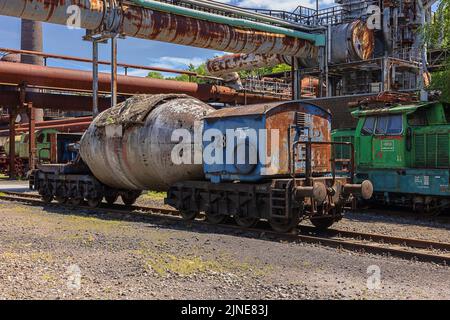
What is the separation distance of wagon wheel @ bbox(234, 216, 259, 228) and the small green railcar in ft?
15.6

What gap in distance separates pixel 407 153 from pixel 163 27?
1449 cm

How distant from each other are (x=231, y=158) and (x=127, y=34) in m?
14.4

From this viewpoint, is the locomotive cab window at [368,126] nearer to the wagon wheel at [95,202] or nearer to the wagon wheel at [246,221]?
the wagon wheel at [246,221]

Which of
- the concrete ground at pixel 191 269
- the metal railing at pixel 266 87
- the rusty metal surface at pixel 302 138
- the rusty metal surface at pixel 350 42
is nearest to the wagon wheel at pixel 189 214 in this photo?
the concrete ground at pixel 191 269

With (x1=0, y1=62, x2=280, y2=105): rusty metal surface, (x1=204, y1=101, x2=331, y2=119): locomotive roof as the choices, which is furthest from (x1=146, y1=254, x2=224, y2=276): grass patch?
→ (x1=0, y1=62, x2=280, y2=105): rusty metal surface

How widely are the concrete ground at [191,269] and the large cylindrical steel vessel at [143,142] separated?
7.44 feet

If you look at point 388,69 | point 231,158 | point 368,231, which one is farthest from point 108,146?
point 388,69

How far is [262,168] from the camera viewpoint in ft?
34.4

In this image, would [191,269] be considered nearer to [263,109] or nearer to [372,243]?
[372,243]

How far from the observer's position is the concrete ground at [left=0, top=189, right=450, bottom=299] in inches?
239


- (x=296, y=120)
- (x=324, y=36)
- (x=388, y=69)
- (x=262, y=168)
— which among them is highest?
(x=324, y=36)

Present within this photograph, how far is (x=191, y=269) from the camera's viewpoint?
23.9 ft

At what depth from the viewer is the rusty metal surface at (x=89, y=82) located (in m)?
26.5

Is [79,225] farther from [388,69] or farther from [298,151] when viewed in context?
[388,69]
